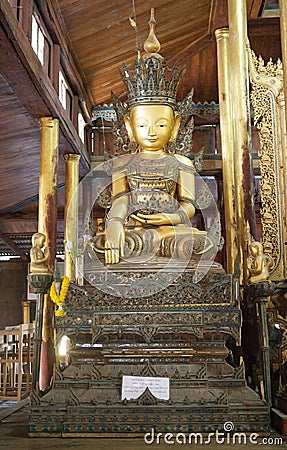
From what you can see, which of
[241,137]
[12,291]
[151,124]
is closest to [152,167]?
[151,124]

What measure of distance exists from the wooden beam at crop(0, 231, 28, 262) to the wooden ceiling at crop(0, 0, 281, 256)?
1.35 meters

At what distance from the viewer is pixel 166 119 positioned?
14.1 ft

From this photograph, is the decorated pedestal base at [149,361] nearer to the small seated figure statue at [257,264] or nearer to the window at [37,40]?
the small seated figure statue at [257,264]

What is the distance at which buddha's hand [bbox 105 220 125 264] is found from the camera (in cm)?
347

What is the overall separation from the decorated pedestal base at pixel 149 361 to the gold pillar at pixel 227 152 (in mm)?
1661

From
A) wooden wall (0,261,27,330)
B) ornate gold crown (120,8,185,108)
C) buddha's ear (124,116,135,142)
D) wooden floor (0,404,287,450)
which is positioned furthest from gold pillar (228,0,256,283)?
wooden wall (0,261,27,330)

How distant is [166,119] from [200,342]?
187 cm

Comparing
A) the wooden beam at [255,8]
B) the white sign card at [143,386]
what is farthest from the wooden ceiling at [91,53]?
the white sign card at [143,386]

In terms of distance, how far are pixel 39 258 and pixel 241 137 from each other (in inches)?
83.5

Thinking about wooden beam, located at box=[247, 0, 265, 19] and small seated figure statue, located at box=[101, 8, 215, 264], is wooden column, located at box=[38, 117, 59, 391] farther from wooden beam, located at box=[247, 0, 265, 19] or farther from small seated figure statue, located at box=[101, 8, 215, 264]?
wooden beam, located at box=[247, 0, 265, 19]

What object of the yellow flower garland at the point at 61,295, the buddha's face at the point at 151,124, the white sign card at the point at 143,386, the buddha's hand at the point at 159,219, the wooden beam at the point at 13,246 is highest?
the buddha's face at the point at 151,124

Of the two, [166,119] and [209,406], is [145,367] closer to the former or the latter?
[209,406]

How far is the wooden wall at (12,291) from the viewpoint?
42.3ft

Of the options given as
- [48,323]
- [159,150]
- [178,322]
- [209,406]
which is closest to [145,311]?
[178,322]
